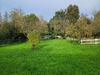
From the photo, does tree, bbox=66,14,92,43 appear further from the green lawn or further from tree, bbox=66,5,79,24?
tree, bbox=66,5,79,24

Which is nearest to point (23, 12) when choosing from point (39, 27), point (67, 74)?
point (39, 27)

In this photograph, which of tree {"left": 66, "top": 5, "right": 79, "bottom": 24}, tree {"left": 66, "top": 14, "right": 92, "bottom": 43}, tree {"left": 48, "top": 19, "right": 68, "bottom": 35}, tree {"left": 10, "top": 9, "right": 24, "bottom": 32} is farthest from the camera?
tree {"left": 66, "top": 5, "right": 79, "bottom": 24}

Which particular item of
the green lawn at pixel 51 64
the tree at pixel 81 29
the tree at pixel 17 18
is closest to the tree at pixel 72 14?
the tree at pixel 81 29

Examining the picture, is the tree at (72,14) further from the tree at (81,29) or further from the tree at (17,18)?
the tree at (17,18)

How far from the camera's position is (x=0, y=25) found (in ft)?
52.3

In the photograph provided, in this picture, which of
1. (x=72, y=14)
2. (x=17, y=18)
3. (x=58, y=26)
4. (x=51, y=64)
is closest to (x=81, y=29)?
(x=51, y=64)

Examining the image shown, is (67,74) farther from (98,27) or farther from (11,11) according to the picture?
(98,27)

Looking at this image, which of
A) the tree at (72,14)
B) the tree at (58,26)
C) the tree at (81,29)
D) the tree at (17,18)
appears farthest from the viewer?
the tree at (72,14)

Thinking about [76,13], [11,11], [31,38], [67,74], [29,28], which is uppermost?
[76,13]

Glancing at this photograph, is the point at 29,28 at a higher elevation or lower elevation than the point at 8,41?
higher

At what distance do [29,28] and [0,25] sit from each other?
6371mm

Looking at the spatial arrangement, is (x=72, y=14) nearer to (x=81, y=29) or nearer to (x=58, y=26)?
(x=58, y=26)

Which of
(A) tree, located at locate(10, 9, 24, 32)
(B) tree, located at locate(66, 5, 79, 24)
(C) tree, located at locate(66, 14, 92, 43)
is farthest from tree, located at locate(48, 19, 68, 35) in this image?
(C) tree, located at locate(66, 14, 92, 43)

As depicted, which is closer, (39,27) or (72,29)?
(72,29)
